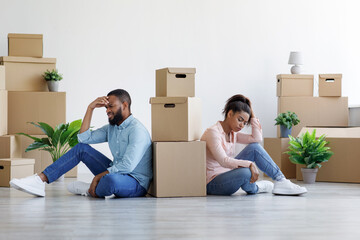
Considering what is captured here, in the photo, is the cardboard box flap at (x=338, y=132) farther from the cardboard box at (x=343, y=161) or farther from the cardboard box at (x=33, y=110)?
the cardboard box at (x=33, y=110)

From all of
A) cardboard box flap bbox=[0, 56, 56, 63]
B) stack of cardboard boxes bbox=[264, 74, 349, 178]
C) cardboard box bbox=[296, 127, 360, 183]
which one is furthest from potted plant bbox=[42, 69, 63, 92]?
cardboard box bbox=[296, 127, 360, 183]

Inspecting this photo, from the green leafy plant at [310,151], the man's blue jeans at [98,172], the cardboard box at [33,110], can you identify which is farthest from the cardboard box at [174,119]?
the cardboard box at [33,110]

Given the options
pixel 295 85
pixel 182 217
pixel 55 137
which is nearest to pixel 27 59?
pixel 55 137

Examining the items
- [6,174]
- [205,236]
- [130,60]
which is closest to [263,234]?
[205,236]

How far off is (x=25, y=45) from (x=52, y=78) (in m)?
0.41

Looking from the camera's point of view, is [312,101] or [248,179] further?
[312,101]

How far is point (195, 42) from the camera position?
20.1 ft

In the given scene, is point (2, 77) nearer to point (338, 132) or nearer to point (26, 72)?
point (26, 72)

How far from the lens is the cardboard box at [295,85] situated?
18.9 feet

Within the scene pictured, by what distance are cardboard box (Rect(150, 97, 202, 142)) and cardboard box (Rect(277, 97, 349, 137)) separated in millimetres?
2022

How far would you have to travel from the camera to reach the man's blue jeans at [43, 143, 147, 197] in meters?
3.66

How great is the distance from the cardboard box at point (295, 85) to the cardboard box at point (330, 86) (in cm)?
10

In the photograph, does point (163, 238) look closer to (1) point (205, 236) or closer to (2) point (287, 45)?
(1) point (205, 236)

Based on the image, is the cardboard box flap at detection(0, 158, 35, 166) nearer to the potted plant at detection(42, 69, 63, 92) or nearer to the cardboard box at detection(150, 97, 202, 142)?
the potted plant at detection(42, 69, 63, 92)
